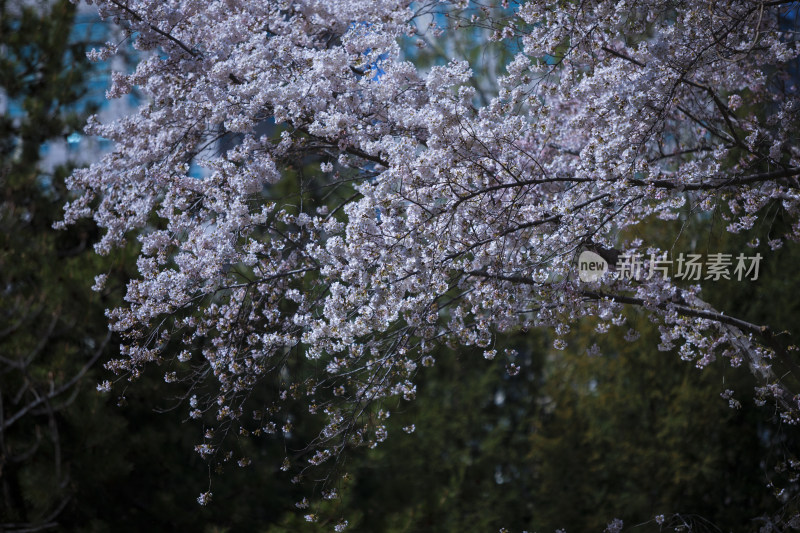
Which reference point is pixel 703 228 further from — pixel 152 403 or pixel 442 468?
pixel 152 403

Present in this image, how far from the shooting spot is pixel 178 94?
11.8 ft

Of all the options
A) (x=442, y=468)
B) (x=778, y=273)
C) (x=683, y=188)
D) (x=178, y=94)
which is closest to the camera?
(x=683, y=188)

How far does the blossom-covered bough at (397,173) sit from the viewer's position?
3115 millimetres

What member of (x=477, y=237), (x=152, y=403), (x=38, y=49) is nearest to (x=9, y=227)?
(x=152, y=403)

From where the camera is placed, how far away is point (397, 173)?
3098 millimetres

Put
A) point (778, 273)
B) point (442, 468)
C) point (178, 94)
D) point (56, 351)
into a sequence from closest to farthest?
1. point (178, 94)
2. point (56, 351)
3. point (442, 468)
4. point (778, 273)

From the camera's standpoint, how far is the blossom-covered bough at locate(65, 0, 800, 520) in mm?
3115

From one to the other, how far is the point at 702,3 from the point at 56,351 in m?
4.61

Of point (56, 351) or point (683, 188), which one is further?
point (56, 351)

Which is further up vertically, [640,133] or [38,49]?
[38,49]

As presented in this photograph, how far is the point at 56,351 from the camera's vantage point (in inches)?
208

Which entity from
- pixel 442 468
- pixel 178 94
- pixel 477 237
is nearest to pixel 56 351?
pixel 178 94

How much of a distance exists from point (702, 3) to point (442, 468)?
3822mm

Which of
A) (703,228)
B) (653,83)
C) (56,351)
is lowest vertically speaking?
(56,351)
